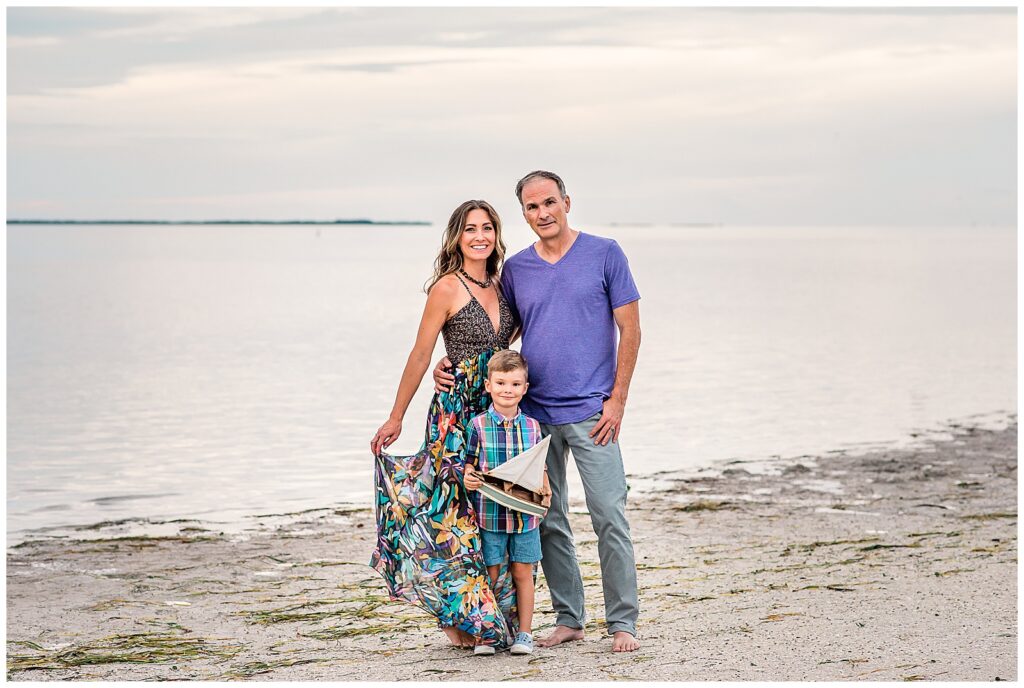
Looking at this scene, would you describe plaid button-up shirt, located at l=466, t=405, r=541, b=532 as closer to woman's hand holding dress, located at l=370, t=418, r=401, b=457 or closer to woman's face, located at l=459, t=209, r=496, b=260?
woman's hand holding dress, located at l=370, t=418, r=401, b=457

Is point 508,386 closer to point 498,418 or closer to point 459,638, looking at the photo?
point 498,418

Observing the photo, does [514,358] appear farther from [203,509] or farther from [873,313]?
[873,313]

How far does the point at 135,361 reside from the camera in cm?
2250

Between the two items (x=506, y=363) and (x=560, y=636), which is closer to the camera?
(x=506, y=363)

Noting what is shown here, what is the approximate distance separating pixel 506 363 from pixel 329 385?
1394cm

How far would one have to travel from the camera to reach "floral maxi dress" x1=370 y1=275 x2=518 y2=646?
5.43 metres

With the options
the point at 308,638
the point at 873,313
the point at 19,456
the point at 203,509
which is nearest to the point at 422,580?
the point at 308,638

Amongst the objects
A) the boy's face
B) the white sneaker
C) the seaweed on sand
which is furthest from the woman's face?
the seaweed on sand

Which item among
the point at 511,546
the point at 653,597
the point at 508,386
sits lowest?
the point at 653,597

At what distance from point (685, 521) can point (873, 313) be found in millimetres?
27341

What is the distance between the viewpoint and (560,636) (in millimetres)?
5664

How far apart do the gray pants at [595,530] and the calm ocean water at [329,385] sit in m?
4.82

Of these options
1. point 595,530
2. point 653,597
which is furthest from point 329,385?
point 595,530

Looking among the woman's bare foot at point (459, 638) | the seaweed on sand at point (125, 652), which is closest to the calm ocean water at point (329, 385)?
the seaweed on sand at point (125, 652)
